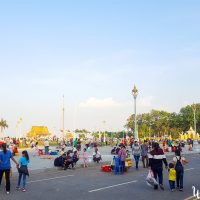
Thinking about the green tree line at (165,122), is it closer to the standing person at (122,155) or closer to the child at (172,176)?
the standing person at (122,155)

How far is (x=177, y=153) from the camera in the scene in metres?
13.3

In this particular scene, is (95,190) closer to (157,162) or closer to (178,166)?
(157,162)

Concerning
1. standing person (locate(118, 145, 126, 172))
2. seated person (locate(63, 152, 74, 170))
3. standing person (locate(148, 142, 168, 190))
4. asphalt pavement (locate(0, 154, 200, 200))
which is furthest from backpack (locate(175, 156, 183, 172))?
seated person (locate(63, 152, 74, 170))

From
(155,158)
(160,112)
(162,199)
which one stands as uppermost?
(160,112)

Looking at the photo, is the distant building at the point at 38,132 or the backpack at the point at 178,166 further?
the distant building at the point at 38,132

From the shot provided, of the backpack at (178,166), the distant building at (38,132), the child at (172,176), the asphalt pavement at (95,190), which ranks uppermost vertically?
the distant building at (38,132)

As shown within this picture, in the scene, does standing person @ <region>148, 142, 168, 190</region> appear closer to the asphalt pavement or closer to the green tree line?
the asphalt pavement

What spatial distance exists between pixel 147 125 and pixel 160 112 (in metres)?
6.98

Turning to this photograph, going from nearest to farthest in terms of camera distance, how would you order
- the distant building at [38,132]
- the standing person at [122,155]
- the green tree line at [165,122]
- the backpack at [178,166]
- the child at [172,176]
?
1. the child at [172,176]
2. the backpack at [178,166]
3. the standing person at [122,155]
4. the distant building at [38,132]
5. the green tree line at [165,122]

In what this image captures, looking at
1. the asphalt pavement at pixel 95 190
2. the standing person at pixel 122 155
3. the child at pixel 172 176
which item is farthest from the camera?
the standing person at pixel 122 155

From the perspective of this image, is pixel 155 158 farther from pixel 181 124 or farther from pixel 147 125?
pixel 147 125

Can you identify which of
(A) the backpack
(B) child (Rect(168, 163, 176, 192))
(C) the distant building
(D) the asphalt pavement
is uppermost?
(C) the distant building

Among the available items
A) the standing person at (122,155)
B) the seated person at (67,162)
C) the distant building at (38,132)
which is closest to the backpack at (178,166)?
the standing person at (122,155)

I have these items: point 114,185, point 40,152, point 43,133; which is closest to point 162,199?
point 114,185
